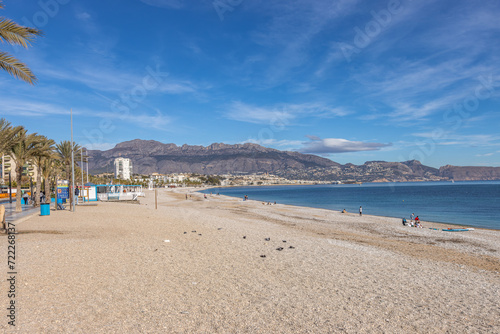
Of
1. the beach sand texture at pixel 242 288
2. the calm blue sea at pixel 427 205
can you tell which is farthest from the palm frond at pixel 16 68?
the calm blue sea at pixel 427 205

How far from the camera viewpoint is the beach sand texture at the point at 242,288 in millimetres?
5660

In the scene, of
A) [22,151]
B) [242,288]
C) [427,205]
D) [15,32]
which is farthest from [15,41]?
[427,205]

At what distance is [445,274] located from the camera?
970cm

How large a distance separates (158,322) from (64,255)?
247 inches

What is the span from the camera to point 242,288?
7.64 m

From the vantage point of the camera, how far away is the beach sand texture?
5660 mm

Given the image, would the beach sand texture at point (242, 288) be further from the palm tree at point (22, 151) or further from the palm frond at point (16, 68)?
the palm tree at point (22, 151)

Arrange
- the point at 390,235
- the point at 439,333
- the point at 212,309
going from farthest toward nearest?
the point at 390,235
the point at 212,309
the point at 439,333

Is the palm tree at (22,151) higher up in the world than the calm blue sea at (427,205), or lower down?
higher up

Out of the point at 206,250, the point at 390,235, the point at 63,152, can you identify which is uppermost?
the point at 63,152

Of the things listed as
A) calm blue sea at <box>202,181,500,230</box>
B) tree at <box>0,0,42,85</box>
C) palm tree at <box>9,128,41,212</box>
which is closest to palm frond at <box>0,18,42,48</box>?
tree at <box>0,0,42,85</box>

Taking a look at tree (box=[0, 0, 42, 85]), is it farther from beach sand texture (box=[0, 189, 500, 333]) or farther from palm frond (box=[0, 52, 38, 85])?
beach sand texture (box=[0, 189, 500, 333])

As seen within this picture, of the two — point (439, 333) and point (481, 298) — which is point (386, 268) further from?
point (439, 333)

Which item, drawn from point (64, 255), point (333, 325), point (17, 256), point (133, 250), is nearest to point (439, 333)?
point (333, 325)
